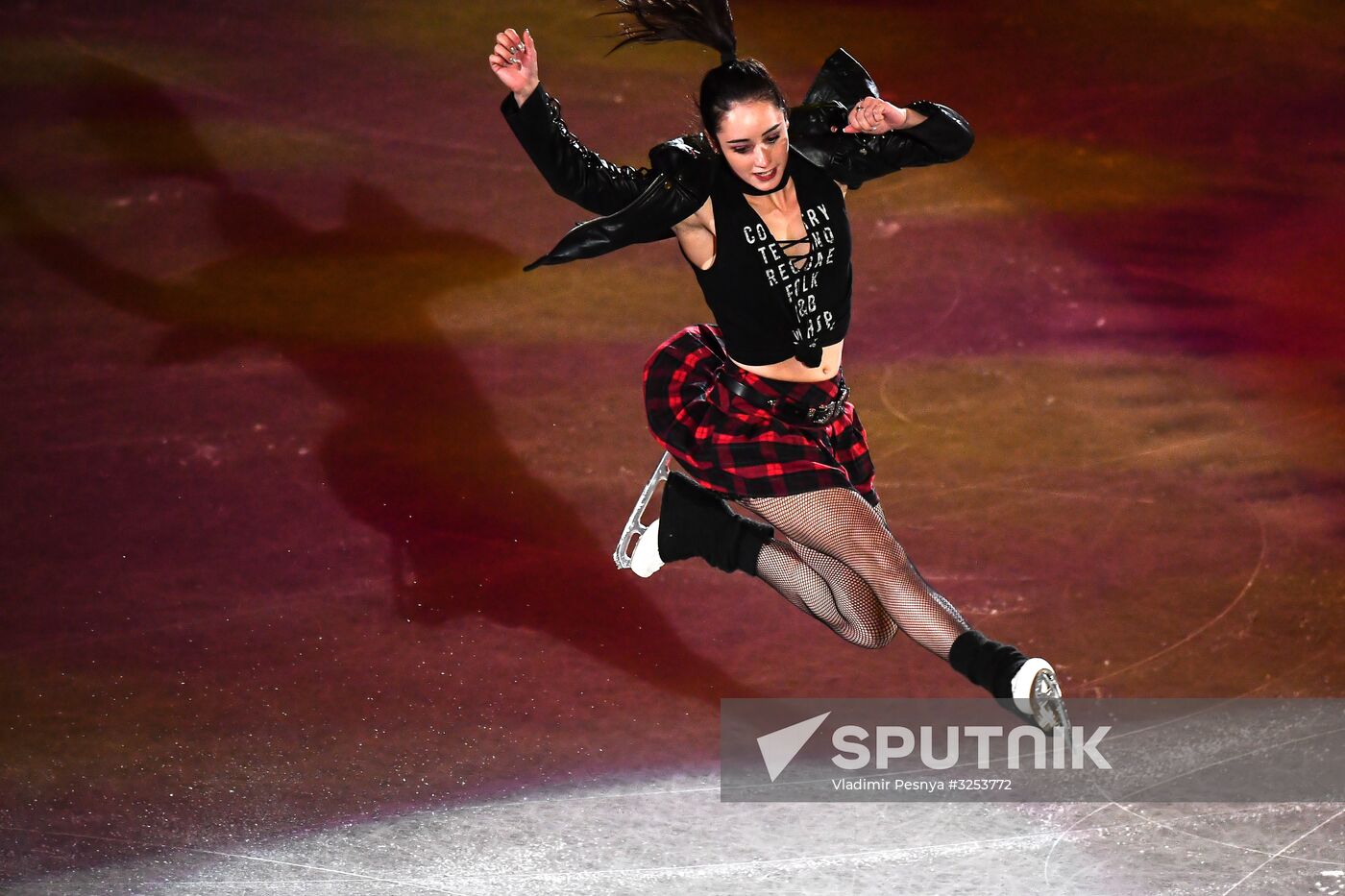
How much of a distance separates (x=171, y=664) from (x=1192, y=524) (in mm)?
3219

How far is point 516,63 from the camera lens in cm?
314

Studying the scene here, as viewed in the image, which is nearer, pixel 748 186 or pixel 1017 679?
pixel 1017 679

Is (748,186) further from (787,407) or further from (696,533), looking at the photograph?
(696,533)

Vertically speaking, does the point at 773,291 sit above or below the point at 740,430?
above

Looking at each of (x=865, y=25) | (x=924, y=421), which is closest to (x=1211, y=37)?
(x=865, y=25)

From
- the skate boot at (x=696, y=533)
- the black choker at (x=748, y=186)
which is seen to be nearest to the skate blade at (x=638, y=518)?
the skate boot at (x=696, y=533)

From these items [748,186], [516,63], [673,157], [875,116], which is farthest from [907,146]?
[516,63]

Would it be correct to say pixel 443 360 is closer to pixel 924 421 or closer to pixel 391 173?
pixel 391 173

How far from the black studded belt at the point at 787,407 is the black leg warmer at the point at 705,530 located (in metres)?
0.30

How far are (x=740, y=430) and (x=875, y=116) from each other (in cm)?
76

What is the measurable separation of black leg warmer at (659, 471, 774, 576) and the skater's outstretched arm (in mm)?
813

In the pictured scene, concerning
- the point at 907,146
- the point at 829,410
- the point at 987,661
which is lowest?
the point at 987,661

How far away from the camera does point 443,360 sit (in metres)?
Answer: 5.65

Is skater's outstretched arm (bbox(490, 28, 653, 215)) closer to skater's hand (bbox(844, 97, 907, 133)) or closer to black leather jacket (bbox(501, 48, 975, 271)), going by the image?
black leather jacket (bbox(501, 48, 975, 271))
